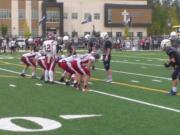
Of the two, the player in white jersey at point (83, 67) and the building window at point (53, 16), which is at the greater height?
the building window at point (53, 16)

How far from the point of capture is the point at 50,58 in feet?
57.7

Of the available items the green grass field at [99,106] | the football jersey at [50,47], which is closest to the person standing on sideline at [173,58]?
the green grass field at [99,106]

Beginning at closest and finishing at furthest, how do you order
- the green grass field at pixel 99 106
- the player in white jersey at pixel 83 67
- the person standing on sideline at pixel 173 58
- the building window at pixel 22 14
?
1. the green grass field at pixel 99 106
2. the person standing on sideline at pixel 173 58
3. the player in white jersey at pixel 83 67
4. the building window at pixel 22 14

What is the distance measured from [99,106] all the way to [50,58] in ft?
20.5

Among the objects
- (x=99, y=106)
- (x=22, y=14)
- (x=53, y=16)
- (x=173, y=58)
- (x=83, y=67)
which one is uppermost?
(x=22, y=14)

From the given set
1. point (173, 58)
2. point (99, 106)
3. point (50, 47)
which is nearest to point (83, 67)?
point (50, 47)

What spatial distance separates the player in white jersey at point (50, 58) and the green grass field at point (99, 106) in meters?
0.32

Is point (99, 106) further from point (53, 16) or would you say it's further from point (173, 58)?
point (53, 16)

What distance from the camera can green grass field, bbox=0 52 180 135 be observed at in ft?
29.6

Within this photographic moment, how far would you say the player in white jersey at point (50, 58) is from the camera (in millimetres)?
17312

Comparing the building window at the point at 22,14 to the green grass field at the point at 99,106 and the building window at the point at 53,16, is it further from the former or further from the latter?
the green grass field at the point at 99,106

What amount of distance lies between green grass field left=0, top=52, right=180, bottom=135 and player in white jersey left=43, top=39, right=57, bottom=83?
318mm

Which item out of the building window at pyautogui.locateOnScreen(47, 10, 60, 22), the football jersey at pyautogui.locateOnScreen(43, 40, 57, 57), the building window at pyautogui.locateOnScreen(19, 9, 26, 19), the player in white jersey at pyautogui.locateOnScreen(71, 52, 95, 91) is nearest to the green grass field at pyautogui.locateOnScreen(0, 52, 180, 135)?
the player in white jersey at pyautogui.locateOnScreen(71, 52, 95, 91)

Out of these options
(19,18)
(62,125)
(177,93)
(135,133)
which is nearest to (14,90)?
(177,93)
